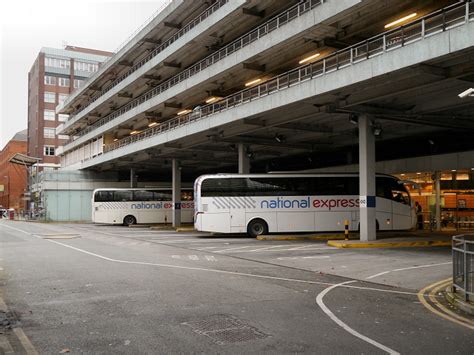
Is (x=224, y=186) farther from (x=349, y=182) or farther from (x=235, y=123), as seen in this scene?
(x=349, y=182)

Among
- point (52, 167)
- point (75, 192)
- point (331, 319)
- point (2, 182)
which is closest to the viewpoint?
point (331, 319)

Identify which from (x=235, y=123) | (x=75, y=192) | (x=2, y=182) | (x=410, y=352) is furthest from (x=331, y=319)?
(x=2, y=182)

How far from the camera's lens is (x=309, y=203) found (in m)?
25.3

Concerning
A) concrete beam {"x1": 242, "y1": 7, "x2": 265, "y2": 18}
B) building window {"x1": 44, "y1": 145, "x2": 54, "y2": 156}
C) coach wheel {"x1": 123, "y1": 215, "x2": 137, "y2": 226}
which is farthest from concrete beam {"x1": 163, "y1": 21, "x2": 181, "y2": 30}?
building window {"x1": 44, "y1": 145, "x2": 54, "y2": 156}

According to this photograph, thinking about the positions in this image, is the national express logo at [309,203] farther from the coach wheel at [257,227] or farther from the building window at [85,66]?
the building window at [85,66]

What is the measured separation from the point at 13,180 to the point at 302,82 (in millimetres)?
89205

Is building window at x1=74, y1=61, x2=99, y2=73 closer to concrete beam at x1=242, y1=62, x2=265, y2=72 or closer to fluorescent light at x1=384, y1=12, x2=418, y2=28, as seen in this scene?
concrete beam at x1=242, y1=62, x2=265, y2=72

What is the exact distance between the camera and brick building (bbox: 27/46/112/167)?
89.5 meters

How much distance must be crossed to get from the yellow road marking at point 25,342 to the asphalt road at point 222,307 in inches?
0.5

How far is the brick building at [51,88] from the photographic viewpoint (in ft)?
294

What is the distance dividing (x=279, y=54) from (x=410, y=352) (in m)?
22.1

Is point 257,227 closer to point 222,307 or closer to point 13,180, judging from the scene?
point 222,307

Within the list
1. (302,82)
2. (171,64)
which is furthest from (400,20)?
(171,64)

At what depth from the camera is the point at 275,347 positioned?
582 cm
